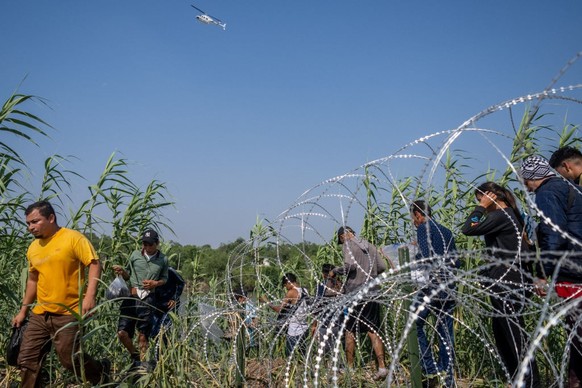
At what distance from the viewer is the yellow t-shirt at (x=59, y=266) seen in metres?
4.31

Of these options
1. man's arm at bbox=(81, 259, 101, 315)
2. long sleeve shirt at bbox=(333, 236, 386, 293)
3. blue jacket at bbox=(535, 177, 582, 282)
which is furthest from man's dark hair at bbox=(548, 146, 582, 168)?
man's arm at bbox=(81, 259, 101, 315)

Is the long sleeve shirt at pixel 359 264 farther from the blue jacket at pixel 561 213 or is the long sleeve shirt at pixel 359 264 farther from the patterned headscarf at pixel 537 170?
the blue jacket at pixel 561 213

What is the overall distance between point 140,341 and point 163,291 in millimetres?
614

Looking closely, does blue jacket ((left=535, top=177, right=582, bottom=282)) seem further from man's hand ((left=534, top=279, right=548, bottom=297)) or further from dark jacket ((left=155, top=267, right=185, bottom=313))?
dark jacket ((left=155, top=267, right=185, bottom=313))

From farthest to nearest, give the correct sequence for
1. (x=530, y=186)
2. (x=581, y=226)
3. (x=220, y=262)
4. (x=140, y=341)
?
(x=220, y=262), (x=140, y=341), (x=530, y=186), (x=581, y=226)

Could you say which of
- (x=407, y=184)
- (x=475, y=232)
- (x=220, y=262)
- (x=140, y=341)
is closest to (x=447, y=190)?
(x=407, y=184)

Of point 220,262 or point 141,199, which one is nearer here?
point 141,199

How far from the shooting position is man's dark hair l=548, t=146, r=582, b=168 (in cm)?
350

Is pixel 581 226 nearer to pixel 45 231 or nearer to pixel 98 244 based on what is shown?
pixel 45 231

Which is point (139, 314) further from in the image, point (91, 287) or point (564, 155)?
point (564, 155)

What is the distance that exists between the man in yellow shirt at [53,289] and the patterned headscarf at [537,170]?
10.3 ft

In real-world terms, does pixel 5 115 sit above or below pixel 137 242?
above

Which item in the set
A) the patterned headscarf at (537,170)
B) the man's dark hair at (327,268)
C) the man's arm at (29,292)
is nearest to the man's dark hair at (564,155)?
the patterned headscarf at (537,170)

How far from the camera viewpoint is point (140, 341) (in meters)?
6.50
